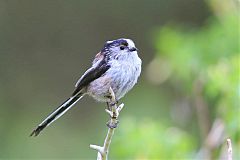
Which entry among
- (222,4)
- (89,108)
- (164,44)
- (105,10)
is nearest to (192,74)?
(164,44)

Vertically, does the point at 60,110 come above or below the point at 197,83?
below

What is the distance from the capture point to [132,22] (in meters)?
12.1

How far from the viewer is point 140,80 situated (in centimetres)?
1125

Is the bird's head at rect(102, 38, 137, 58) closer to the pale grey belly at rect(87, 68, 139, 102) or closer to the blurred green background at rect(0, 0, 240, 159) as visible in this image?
the pale grey belly at rect(87, 68, 139, 102)

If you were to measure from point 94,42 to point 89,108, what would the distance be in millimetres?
1206

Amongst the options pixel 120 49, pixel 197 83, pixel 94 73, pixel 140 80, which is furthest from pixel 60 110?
pixel 140 80

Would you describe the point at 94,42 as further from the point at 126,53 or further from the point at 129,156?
the point at 126,53

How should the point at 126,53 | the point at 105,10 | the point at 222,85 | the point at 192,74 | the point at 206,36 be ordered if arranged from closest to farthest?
the point at 126,53 < the point at 222,85 < the point at 192,74 < the point at 206,36 < the point at 105,10

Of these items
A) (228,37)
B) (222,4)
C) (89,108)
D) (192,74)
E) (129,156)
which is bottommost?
(129,156)

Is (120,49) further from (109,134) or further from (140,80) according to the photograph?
(140,80)

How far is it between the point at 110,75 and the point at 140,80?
6.68 meters

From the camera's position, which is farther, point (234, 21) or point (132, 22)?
point (132, 22)

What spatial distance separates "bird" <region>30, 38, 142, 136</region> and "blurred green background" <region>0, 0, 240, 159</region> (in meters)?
1.05

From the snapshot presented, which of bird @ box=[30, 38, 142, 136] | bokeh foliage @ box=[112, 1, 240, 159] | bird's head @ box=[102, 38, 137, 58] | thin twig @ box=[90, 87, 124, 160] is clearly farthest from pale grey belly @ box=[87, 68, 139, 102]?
bokeh foliage @ box=[112, 1, 240, 159]
